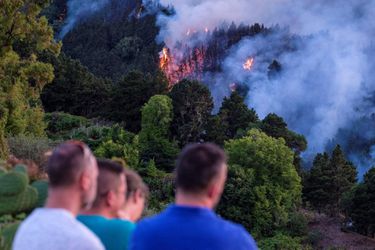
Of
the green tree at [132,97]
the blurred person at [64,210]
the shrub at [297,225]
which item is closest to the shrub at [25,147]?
the blurred person at [64,210]

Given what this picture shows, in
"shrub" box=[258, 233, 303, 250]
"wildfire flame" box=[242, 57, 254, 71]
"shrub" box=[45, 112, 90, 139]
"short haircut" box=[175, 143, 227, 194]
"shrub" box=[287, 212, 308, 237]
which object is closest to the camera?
"short haircut" box=[175, 143, 227, 194]

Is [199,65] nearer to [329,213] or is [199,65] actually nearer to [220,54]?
[220,54]

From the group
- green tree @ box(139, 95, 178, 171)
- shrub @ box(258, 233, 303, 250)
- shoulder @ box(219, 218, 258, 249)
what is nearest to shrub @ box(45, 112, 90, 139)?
green tree @ box(139, 95, 178, 171)

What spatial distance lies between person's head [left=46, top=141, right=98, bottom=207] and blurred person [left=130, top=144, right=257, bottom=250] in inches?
17.3

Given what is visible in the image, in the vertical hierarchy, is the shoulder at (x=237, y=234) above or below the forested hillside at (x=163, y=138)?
below

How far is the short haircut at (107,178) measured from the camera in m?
3.52

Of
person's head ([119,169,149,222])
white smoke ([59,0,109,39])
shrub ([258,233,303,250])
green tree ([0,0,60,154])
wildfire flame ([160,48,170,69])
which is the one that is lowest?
person's head ([119,169,149,222])

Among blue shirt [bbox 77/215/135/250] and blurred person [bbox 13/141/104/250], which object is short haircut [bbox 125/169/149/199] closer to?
blue shirt [bbox 77/215/135/250]

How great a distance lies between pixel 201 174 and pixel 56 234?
765 mm

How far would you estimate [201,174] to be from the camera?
2736mm

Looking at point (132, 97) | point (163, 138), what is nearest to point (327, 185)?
point (163, 138)

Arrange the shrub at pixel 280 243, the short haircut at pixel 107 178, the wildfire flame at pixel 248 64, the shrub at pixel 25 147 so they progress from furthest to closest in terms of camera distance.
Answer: the wildfire flame at pixel 248 64 < the shrub at pixel 280 243 < the shrub at pixel 25 147 < the short haircut at pixel 107 178

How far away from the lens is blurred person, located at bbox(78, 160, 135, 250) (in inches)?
139

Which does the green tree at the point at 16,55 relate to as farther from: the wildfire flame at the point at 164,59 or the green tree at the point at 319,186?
the wildfire flame at the point at 164,59
